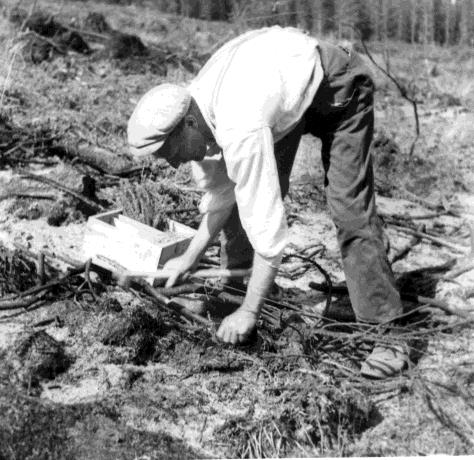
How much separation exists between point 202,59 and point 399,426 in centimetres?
639

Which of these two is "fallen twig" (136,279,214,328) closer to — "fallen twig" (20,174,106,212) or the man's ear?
the man's ear

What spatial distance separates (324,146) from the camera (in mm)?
2977

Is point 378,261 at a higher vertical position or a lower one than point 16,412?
higher

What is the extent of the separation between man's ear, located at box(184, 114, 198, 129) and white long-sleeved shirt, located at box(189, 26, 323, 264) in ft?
0.16

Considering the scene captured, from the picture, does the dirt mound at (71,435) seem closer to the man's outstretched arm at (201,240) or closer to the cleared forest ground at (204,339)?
the cleared forest ground at (204,339)

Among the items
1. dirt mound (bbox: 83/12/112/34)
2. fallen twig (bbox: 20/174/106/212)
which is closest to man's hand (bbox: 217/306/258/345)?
fallen twig (bbox: 20/174/106/212)

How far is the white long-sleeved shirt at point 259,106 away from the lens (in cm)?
237

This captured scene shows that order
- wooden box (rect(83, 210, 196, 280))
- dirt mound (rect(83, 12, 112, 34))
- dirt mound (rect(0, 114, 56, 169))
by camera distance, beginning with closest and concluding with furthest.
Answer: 1. wooden box (rect(83, 210, 196, 280))
2. dirt mound (rect(0, 114, 56, 169))
3. dirt mound (rect(83, 12, 112, 34))

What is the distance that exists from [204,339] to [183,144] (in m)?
0.91

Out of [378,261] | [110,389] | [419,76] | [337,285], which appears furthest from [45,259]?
[419,76]

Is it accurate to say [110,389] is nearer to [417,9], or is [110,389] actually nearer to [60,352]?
[60,352]

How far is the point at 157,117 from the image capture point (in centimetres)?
250

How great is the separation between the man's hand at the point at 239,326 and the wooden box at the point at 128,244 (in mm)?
696

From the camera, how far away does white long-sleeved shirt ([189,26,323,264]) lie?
93.3 inches
